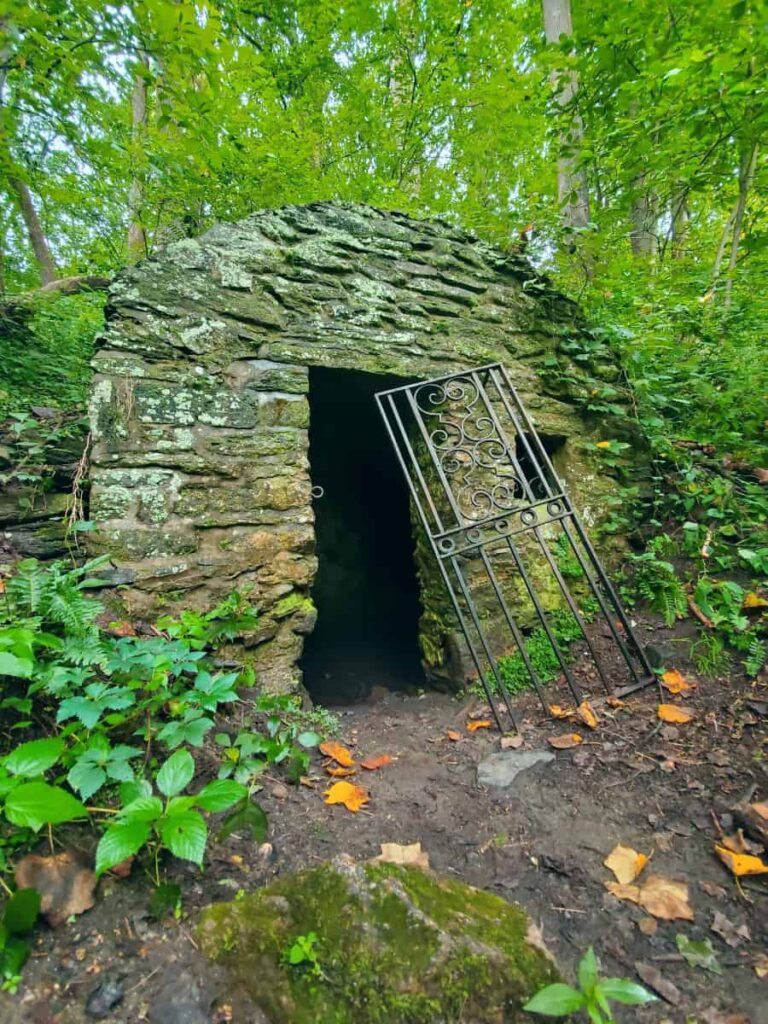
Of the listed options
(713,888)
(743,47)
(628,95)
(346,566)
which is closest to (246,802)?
(713,888)

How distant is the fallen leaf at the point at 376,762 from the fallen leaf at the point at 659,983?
3.78ft

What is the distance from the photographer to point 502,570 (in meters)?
2.93

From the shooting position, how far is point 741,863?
1.34 meters

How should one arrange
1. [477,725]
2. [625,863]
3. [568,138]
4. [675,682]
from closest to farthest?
[625,863], [675,682], [477,725], [568,138]

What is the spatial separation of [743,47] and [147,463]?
4.69 m

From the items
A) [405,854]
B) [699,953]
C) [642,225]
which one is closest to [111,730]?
[405,854]

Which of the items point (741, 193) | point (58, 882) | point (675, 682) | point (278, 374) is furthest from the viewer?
point (741, 193)

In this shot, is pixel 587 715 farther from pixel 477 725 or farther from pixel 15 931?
pixel 15 931

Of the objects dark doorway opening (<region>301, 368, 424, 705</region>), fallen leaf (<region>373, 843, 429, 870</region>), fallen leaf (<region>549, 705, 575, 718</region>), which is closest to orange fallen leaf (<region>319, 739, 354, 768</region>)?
fallen leaf (<region>373, 843, 429, 870</region>)

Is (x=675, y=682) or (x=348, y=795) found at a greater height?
(x=348, y=795)

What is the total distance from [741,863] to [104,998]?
164 centimetres

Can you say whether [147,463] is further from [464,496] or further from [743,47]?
[743,47]

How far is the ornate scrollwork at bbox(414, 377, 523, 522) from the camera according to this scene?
2.93 metres

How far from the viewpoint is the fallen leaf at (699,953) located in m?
1.12
